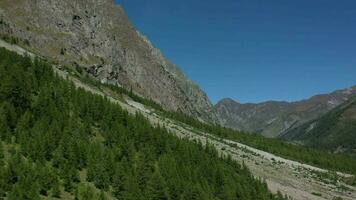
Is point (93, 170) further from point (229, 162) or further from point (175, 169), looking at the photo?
point (229, 162)

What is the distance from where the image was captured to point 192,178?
9475 centimetres

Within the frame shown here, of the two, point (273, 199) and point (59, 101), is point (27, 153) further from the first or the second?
point (273, 199)

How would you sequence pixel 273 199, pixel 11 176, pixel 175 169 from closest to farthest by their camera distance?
pixel 11 176 → pixel 175 169 → pixel 273 199

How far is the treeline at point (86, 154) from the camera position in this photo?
67.2 meters

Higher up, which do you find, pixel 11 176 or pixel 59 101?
pixel 59 101

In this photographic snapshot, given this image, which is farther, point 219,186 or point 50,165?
point 219,186

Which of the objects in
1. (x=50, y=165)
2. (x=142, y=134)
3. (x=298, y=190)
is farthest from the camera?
(x=298, y=190)

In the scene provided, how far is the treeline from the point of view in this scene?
220ft

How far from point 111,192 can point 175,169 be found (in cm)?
2120

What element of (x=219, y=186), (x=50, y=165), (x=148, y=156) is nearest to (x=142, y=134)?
(x=148, y=156)

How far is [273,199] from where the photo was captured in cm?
10081

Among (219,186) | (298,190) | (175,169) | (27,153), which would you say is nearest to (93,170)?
(27,153)

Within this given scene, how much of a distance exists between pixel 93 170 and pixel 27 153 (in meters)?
10.2

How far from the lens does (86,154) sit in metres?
80.6
